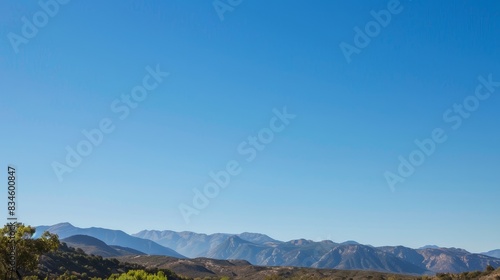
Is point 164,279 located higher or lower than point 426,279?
lower

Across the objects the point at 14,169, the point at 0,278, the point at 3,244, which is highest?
the point at 14,169

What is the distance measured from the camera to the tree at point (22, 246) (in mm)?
38250

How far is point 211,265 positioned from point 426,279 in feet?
403

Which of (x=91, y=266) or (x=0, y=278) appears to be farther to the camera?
(x=91, y=266)

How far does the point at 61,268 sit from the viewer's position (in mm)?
88688

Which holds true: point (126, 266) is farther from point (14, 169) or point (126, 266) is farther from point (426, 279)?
point (14, 169)

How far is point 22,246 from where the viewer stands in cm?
3956

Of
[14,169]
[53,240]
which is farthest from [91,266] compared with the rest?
[14,169]

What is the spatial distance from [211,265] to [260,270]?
33787 mm

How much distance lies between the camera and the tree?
125 feet

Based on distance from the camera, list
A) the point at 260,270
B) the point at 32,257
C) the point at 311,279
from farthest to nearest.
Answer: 1. the point at 260,270
2. the point at 311,279
3. the point at 32,257

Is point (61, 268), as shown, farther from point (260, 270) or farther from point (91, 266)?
point (260, 270)

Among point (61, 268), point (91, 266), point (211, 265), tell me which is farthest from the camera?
point (211, 265)

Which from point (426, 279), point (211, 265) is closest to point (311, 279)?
point (426, 279)
